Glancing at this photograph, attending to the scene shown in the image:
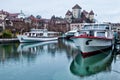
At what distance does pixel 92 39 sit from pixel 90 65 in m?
3.96

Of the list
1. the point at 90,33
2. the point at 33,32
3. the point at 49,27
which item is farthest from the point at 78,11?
the point at 90,33

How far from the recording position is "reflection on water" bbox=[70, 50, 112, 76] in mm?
19766

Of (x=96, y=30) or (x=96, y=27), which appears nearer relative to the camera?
(x=96, y=30)

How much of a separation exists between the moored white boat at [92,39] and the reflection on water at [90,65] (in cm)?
85

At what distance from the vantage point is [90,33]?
1180 inches

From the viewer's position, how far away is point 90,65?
22453 mm

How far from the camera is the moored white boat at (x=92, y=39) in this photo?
25453 millimetres

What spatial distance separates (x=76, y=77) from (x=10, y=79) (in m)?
4.07

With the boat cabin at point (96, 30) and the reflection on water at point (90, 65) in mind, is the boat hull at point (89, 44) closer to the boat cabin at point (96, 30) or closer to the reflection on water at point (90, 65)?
the reflection on water at point (90, 65)

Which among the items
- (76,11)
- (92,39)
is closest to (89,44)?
(92,39)

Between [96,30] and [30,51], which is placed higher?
[96,30]

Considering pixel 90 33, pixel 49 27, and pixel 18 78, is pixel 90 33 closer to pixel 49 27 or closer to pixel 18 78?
pixel 18 78

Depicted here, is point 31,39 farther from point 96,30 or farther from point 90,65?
point 90,65

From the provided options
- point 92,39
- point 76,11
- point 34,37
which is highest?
point 76,11
